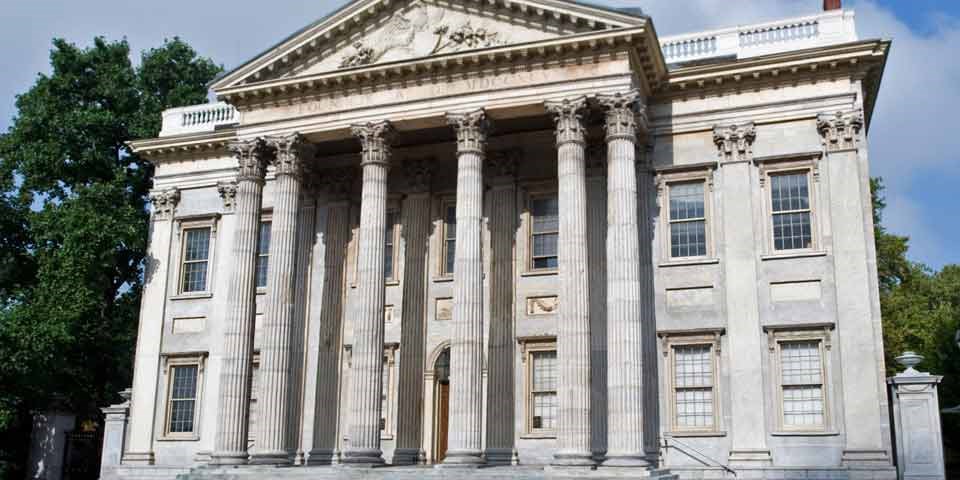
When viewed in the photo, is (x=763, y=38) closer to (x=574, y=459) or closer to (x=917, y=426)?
(x=917, y=426)

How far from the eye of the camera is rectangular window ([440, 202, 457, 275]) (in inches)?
1101

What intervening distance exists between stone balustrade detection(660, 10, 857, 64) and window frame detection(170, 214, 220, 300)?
52.0ft

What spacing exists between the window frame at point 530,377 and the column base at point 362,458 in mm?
4291

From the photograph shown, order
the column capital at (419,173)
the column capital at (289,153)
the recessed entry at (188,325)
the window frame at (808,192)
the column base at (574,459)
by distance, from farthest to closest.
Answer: the recessed entry at (188,325), the column capital at (419,173), the column capital at (289,153), the window frame at (808,192), the column base at (574,459)

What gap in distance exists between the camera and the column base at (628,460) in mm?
21370

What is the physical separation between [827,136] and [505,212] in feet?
29.3

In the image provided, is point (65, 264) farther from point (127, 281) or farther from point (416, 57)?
point (416, 57)

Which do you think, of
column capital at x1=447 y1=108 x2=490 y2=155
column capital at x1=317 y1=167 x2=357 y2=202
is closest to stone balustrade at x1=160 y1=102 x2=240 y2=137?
column capital at x1=317 y1=167 x2=357 y2=202

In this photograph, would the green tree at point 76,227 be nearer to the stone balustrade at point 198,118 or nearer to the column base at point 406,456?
the stone balustrade at point 198,118

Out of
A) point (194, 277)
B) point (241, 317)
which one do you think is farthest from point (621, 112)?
point (194, 277)

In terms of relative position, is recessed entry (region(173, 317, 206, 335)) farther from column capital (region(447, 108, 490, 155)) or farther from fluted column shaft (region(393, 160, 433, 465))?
column capital (region(447, 108, 490, 155))

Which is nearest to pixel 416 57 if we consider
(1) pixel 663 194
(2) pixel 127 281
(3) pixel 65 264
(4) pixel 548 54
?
(4) pixel 548 54

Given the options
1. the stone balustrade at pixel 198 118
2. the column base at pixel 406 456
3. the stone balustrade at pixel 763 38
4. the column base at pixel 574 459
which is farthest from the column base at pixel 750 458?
the stone balustrade at pixel 198 118

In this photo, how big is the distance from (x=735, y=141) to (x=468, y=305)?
867 centimetres
